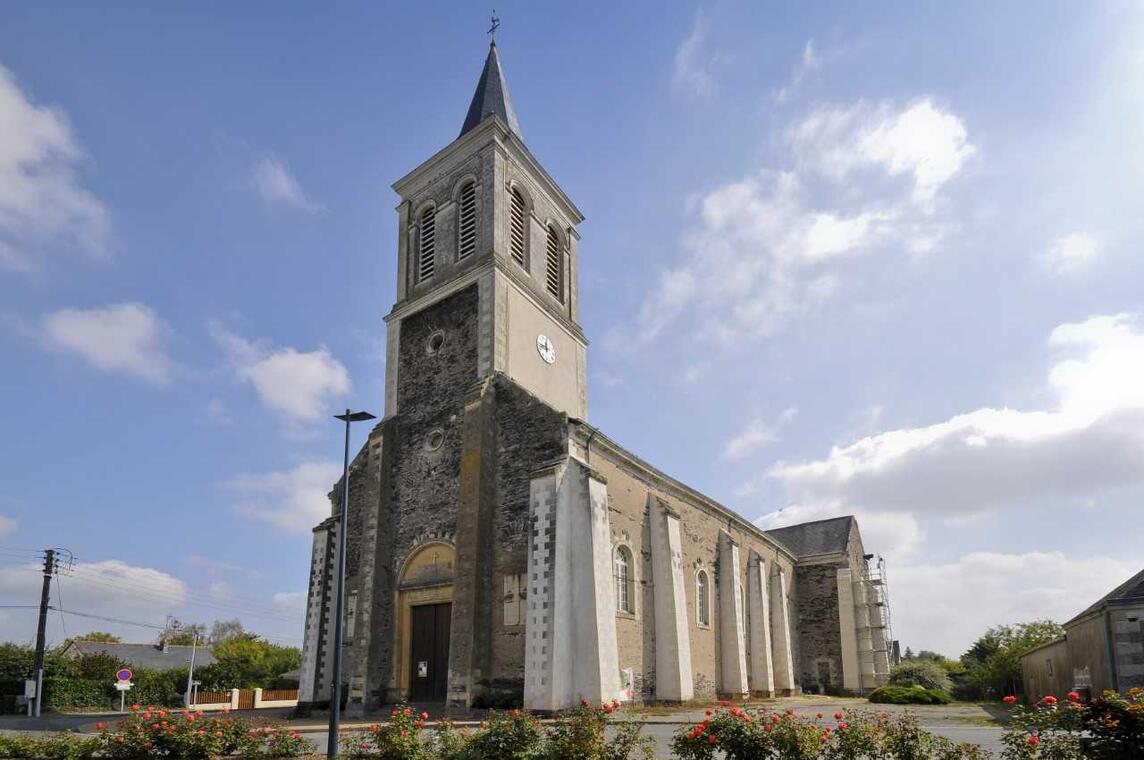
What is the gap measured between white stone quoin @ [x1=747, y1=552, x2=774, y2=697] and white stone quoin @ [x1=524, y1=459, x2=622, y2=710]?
14.2m

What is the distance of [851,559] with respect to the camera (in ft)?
133

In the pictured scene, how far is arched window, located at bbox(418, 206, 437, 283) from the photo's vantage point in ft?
89.2

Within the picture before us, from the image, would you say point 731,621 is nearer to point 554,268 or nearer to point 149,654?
point 554,268

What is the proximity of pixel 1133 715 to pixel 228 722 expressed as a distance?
13.1 meters

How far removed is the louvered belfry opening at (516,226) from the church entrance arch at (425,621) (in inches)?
419

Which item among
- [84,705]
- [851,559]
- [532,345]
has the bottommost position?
[84,705]

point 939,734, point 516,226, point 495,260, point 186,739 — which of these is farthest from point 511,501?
point 939,734

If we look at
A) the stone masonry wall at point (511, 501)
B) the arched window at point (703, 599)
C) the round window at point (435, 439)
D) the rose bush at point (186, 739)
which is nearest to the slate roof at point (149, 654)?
the round window at point (435, 439)

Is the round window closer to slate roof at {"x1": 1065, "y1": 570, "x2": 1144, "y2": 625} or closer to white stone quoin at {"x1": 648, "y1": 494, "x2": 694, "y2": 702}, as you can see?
white stone quoin at {"x1": 648, "y1": 494, "x2": 694, "y2": 702}

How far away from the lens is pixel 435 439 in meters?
23.6

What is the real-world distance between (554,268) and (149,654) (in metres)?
43.6

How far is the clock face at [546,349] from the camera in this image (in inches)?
1015

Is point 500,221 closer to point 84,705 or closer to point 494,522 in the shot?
point 494,522

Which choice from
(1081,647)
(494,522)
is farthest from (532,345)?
(1081,647)
